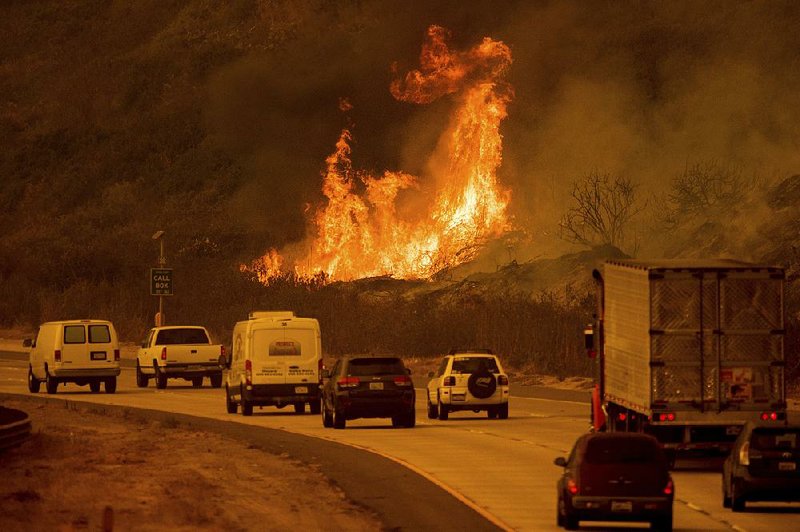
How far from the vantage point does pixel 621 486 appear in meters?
20.2

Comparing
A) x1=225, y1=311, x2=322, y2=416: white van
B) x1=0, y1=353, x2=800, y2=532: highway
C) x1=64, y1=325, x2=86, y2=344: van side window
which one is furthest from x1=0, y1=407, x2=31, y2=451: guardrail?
x1=64, y1=325, x2=86, y2=344: van side window

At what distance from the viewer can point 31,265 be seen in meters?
104

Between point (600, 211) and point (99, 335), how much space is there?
4098 centimetres

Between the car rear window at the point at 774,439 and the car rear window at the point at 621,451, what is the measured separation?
7.84 ft

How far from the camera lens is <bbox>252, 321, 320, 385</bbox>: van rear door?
132ft

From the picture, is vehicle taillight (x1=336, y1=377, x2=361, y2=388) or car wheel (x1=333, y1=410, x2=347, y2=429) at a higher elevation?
vehicle taillight (x1=336, y1=377, x2=361, y2=388)

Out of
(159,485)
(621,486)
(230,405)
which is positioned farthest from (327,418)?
(621,486)

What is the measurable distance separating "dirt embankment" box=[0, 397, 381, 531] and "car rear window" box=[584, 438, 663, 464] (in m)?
2.97

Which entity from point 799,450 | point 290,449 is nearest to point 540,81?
point 290,449

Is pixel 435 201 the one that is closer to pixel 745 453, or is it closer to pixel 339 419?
pixel 339 419

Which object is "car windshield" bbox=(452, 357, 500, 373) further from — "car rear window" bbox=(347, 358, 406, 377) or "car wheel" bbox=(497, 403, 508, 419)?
"car rear window" bbox=(347, 358, 406, 377)

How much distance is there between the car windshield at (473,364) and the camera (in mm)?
40281

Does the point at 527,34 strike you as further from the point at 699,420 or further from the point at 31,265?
the point at 699,420

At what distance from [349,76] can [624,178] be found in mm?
26988
